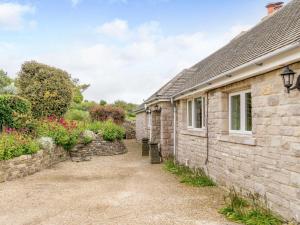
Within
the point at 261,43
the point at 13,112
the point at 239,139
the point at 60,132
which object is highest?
the point at 261,43

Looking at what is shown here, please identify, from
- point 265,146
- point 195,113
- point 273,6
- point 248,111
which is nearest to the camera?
point 265,146

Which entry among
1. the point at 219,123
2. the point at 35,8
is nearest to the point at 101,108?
the point at 35,8

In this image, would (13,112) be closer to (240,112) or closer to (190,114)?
(190,114)

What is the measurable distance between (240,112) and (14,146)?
734 cm

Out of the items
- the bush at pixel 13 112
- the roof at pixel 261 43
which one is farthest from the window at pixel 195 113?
the bush at pixel 13 112

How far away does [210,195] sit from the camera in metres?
7.90

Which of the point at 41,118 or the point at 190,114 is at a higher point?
the point at 190,114

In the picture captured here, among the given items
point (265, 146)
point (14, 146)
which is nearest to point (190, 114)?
point (265, 146)

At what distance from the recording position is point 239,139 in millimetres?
7320

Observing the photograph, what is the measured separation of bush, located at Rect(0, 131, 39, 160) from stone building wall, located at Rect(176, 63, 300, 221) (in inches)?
252

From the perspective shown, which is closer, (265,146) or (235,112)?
(265,146)

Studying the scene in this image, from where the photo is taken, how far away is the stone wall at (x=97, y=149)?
16.3 m

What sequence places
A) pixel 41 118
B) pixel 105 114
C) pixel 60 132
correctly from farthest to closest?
pixel 105 114 < pixel 41 118 < pixel 60 132

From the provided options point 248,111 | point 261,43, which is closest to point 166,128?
point 248,111
